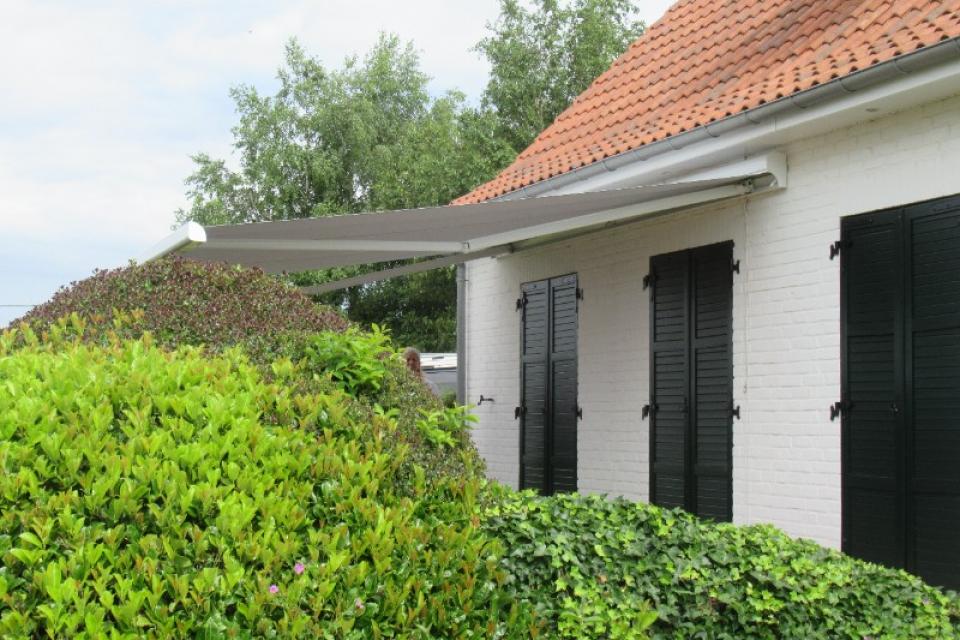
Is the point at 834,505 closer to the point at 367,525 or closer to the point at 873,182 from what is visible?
the point at 873,182

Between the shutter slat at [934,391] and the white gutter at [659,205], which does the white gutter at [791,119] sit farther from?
the shutter slat at [934,391]

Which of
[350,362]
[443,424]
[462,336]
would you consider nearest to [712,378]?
[462,336]

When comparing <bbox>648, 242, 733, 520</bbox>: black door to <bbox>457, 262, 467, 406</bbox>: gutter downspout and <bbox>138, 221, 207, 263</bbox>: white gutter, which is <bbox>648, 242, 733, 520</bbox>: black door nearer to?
<bbox>457, 262, 467, 406</bbox>: gutter downspout

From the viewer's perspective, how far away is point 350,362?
451 centimetres

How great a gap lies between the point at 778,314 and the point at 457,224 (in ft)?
7.94

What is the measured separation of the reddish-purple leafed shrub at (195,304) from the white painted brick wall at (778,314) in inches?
149

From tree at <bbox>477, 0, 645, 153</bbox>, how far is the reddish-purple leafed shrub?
2198 cm

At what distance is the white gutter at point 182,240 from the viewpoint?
6.89 m

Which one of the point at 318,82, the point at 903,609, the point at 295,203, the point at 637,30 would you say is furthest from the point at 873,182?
the point at 318,82

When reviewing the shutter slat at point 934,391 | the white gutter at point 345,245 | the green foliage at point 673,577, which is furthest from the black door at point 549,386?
the green foliage at point 673,577

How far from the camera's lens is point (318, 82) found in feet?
131

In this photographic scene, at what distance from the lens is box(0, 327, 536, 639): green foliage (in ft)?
10.5

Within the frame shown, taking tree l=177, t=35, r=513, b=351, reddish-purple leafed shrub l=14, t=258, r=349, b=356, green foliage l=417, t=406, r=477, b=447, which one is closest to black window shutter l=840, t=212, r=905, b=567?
green foliage l=417, t=406, r=477, b=447

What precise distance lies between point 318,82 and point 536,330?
1200 inches
